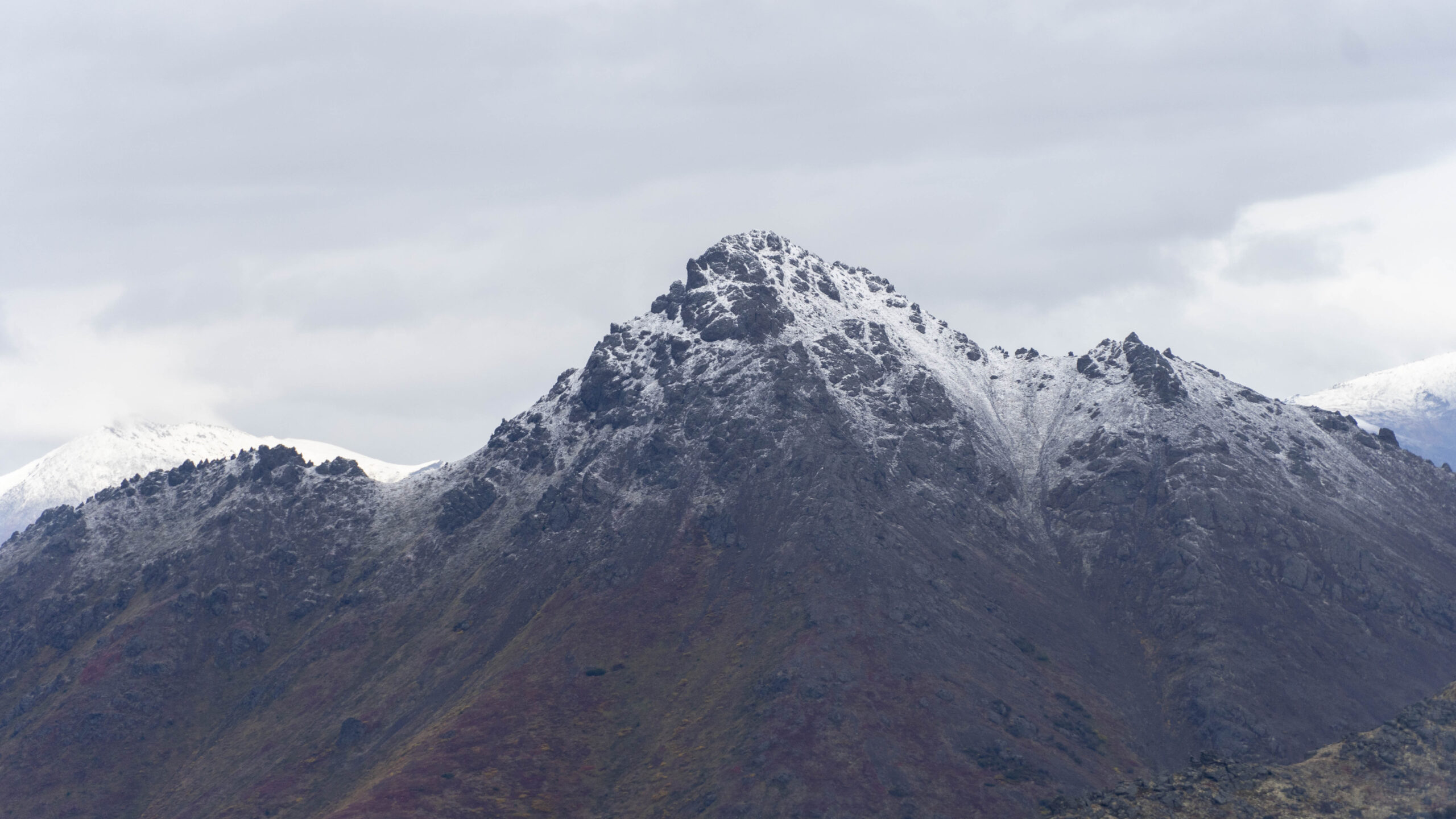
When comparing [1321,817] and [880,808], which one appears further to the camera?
[880,808]

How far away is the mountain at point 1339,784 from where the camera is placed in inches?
5118

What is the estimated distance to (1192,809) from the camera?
429ft

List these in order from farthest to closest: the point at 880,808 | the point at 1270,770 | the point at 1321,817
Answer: the point at 880,808 < the point at 1270,770 < the point at 1321,817

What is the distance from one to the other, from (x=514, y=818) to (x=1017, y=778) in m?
84.3

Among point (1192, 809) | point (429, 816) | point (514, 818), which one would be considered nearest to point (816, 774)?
point (514, 818)

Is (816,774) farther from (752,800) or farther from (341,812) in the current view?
(341,812)

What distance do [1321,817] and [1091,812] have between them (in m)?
24.1

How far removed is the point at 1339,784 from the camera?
134 m

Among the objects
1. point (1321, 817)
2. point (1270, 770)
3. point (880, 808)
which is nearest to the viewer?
point (1321, 817)

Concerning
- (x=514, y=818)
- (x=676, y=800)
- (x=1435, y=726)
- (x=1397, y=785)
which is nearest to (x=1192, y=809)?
(x=1397, y=785)

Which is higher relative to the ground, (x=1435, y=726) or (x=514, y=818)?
(x=1435, y=726)

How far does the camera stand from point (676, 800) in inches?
7854

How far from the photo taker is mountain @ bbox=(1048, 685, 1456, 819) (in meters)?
130

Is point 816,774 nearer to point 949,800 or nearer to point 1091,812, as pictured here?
point 949,800
